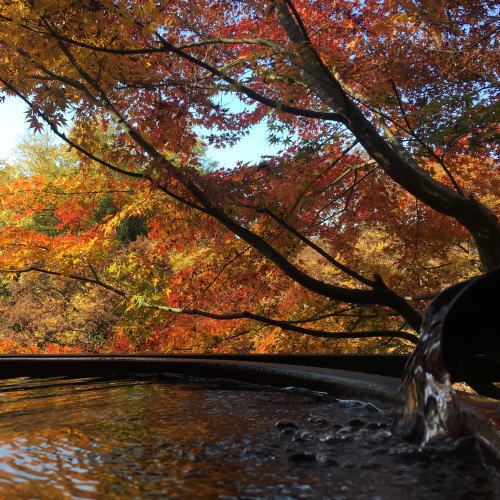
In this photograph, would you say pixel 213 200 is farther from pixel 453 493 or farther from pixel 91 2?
pixel 453 493

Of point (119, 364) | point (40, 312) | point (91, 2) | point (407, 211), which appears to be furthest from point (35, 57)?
point (40, 312)

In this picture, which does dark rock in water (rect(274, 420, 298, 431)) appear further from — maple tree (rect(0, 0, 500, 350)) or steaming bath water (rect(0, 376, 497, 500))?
maple tree (rect(0, 0, 500, 350))

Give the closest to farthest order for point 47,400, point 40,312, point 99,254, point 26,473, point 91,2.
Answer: point 26,473 → point 47,400 → point 91,2 → point 99,254 → point 40,312

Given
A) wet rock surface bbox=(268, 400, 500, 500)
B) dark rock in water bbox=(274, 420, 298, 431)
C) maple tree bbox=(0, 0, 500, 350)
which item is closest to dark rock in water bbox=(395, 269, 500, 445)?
wet rock surface bbox=(268, 400, 500, 500)

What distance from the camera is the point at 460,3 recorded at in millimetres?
4406

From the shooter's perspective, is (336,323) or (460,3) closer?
(460,3)

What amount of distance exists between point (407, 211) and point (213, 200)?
290 cm

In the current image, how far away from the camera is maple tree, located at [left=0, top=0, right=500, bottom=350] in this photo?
3428mm

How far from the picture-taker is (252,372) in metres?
2.85

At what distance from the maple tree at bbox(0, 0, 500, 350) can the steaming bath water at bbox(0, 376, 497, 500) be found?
4.64 ft

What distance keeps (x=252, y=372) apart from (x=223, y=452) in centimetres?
126

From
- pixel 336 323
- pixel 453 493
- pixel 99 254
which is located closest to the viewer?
pixel 453 493

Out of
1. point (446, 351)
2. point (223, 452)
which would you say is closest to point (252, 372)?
point (223, 452)

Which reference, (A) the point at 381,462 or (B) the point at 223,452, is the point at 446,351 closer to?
(A) the point at 381,462
